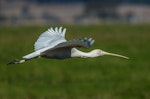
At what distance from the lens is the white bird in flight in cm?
819

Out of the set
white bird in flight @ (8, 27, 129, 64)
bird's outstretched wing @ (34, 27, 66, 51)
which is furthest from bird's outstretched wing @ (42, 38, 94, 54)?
bird's outstretched wing @ (34, 27, 66, 51)

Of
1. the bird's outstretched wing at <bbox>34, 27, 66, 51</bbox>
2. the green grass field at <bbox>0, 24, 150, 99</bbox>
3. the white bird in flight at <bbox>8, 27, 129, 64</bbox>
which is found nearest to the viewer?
the white bird in flight at <bbox>8, 27, 129, 64</bbox>

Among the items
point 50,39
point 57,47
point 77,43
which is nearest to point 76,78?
point 50,39

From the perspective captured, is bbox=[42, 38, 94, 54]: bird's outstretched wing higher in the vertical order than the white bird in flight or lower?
higher

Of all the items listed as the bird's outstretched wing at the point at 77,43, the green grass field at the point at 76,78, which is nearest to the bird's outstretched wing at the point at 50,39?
the bird's outstretched wing at the point at 77,43

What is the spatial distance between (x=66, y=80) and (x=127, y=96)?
6.19 feet

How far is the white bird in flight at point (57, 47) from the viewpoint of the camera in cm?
819

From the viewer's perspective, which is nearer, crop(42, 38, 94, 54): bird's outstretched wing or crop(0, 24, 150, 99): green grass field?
crop(42, 38, 94, 54): bird's outstretched wing

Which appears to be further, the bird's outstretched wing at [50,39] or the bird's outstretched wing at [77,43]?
the bird's outstretched wing at [50,39]

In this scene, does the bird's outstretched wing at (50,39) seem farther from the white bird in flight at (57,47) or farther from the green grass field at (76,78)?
the green grass field at (76,78)

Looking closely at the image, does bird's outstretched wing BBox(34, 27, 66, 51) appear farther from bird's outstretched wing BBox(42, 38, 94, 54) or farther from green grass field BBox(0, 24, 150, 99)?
green grass field BBox(0, 24, 150, 99)

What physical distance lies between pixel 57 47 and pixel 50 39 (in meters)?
0.72

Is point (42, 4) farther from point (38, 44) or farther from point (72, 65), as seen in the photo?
point (38, 44)

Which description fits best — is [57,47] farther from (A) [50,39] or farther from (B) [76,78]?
(B) [76,78]
